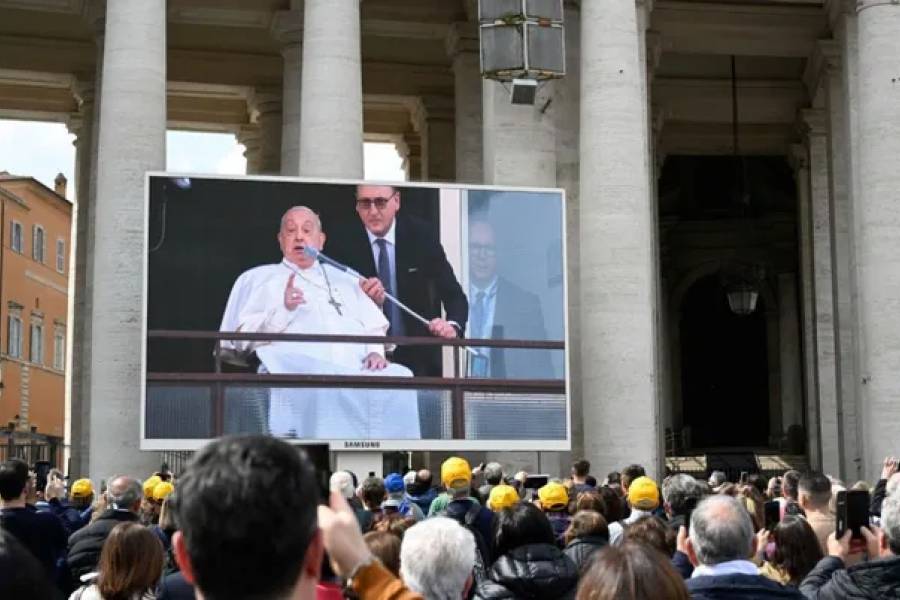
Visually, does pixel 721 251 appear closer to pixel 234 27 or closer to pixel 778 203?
pixel 778 203

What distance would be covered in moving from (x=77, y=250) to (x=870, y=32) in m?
20.3

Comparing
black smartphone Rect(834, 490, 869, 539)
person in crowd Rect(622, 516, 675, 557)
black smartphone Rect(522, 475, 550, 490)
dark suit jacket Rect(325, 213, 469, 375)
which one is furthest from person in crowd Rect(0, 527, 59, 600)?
dark suit jacket Rect(325, 213, 469, 375)

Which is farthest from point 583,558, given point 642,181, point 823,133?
point 823,133

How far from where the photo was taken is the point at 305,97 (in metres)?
30.7

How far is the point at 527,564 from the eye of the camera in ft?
25.3

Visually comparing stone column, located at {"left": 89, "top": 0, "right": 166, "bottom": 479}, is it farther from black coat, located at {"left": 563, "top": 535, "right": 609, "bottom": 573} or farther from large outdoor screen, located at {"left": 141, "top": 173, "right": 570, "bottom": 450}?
black coat, located at {"left": 563, "top": 535, "right": 609, "bottom": 573}

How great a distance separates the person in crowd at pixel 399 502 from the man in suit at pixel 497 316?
406 inches

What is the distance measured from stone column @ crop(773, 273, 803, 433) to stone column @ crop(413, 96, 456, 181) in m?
A: 13.5

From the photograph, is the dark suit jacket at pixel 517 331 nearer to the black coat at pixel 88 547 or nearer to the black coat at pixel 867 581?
the black coat at pixel 88 547

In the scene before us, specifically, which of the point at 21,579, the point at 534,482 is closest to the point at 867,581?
the point at 21,579

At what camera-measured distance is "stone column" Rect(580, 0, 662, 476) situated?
99.0 ft

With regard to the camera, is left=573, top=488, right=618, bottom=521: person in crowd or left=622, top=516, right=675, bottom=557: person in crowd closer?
left=622, top=516, right=675, bottom=557: person in crowd

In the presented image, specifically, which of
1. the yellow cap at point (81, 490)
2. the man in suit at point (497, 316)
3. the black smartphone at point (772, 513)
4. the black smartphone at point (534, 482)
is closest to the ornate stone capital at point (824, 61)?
the man in suit at point (497, 316)

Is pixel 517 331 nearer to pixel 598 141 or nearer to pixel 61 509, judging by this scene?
pixel 598 141
